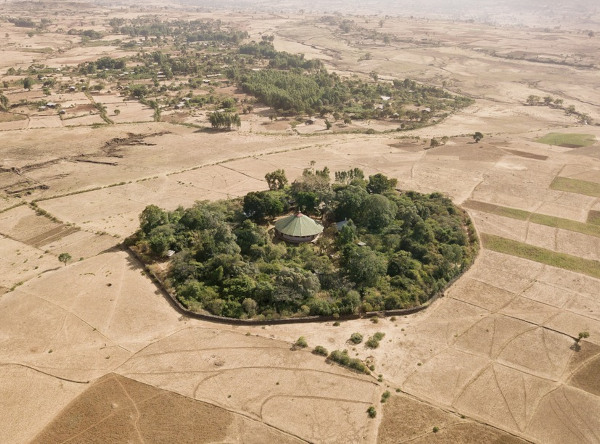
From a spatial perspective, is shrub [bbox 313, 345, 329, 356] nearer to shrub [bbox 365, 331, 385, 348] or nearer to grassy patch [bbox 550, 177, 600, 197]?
shrub [bbox 365, 331, 385, 348]

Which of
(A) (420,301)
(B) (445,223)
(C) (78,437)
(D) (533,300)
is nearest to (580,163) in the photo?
(B) (445,223)

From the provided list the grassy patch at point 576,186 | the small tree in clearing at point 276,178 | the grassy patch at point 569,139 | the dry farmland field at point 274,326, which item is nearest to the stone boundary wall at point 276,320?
the dry farmland field at point 274,326

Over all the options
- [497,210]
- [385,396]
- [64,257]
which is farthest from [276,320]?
[497,210]

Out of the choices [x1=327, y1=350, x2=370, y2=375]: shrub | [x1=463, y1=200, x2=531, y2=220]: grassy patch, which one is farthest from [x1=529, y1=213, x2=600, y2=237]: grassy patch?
[x1=327, y1=350, x2=370, y2=375]: shrub

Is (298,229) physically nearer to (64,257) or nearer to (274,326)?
(274,326)

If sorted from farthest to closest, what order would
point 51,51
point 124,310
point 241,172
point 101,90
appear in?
point 51,51 < point 101,90 < point 241,172 < point 124,310

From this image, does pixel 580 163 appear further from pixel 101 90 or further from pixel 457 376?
pixel 101 90

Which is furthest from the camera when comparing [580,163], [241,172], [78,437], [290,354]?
[580,163]
